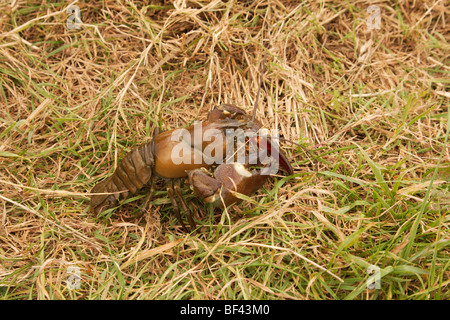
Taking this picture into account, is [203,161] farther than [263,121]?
No

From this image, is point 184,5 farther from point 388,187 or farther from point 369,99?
point 388,187

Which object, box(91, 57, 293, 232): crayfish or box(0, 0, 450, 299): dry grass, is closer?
box(0, 0, 450, 299): dry grass

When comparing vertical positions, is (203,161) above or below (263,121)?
below

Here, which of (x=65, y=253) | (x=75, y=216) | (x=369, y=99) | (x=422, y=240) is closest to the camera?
(x=422, y=240)

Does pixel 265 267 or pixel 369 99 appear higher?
pixel 369 99

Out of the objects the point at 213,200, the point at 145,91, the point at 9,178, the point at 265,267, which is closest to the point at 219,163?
the point at 213,200
